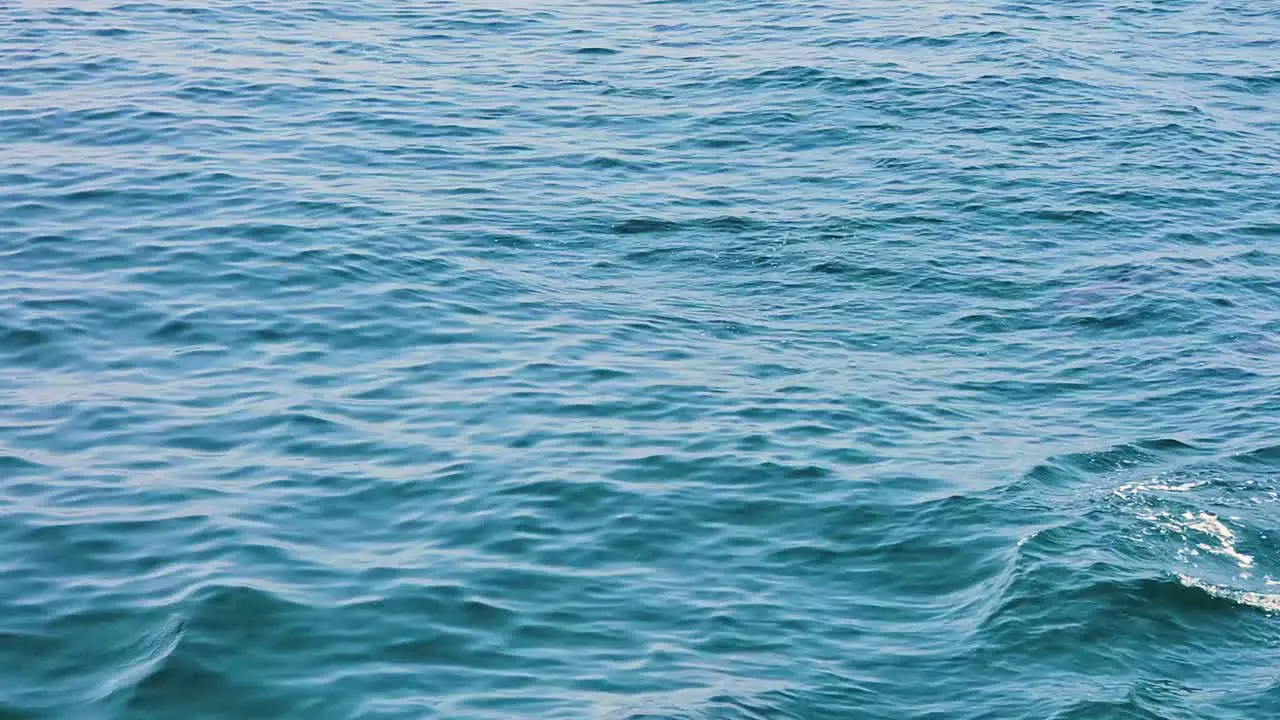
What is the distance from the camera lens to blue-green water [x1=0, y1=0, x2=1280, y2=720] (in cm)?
1143

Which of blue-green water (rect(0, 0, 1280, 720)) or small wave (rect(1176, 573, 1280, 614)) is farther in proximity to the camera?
small wave (rect(1176, 573, 1280, 614))

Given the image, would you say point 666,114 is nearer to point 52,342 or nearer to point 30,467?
point 52,342

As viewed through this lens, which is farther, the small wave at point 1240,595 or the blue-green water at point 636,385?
the small wave at point 1240,595

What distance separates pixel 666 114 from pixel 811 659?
619 inches

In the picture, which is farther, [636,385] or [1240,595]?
[636,385]

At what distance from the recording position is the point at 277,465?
14180 millimetres

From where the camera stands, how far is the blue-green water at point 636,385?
11.4 m

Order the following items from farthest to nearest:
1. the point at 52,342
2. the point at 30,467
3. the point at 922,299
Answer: the point at 922,299 < the point at 52,342 < the point at 30,467

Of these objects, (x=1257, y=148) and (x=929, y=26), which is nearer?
(x=1257, y=148)

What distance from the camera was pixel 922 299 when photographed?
61.9ft

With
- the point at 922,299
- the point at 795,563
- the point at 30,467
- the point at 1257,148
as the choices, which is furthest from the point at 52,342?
the point at 1257,148

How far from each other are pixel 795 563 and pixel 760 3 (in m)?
23.2

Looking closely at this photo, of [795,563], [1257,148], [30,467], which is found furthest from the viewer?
[1257,148]

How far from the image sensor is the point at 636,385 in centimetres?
1612
